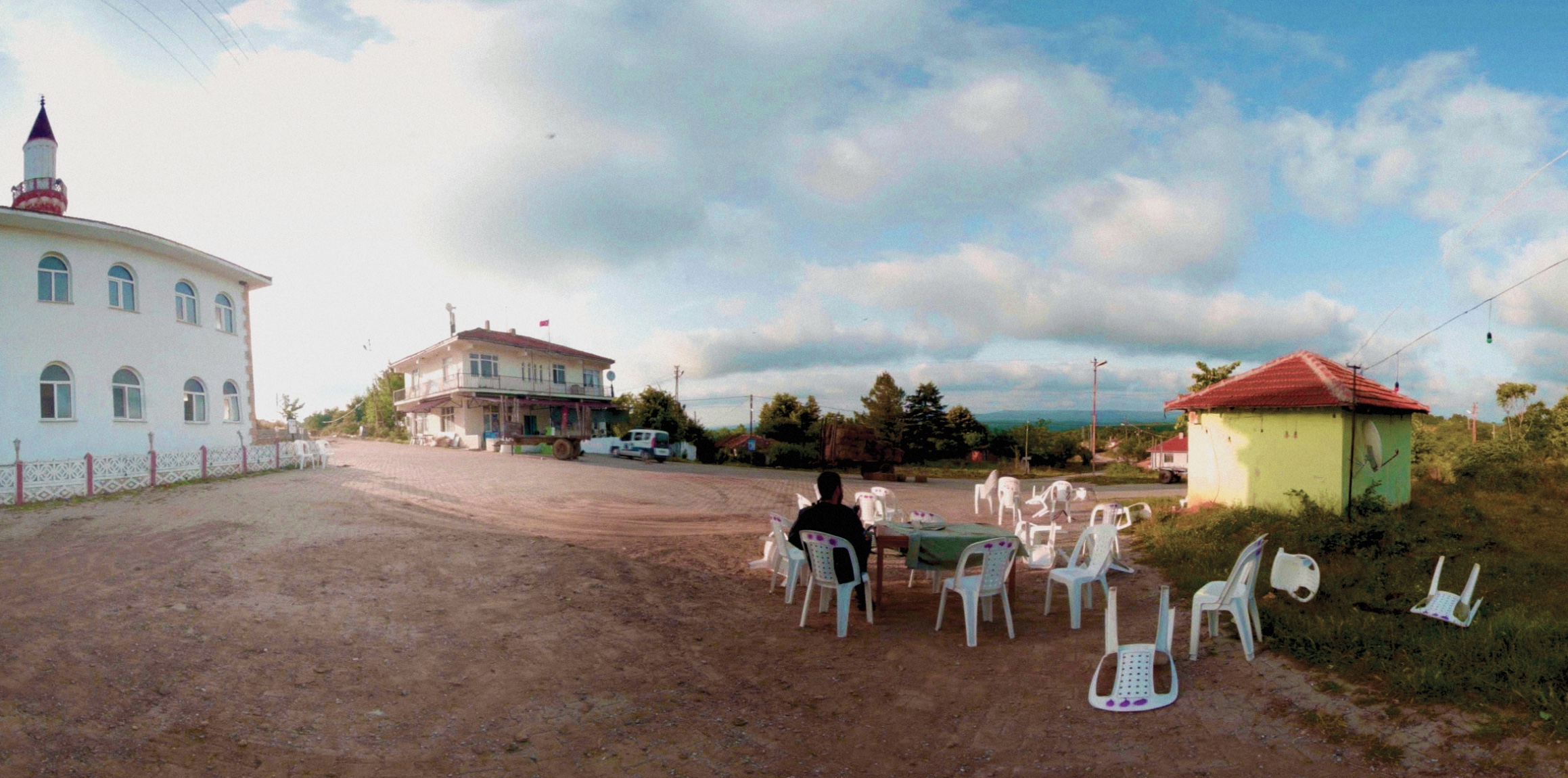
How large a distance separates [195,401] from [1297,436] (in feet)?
83.7

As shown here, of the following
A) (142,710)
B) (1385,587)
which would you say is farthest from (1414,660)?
(142,710)

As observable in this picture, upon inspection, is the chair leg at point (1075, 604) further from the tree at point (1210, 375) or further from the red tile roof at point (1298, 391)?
the tree at point (1210, 375)

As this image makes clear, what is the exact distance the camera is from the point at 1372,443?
39.4 feet

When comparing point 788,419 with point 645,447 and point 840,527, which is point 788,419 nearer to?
point 645,447

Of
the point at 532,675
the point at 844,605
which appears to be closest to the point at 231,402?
the point at 532,675

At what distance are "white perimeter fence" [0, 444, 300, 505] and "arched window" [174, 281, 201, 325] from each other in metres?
3.97

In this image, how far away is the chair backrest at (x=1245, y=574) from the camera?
5.45m

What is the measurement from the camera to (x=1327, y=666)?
5176mm

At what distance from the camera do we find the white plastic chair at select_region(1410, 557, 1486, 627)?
5.70 metres

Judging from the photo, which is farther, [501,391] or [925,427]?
[925,427]

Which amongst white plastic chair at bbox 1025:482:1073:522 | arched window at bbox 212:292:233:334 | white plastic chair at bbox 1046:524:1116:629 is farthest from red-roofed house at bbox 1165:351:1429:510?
arched window at bbox 212:292:233:334

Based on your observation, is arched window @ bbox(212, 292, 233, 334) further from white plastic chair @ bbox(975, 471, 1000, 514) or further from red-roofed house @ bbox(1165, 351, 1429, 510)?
red-roofed house @ bbox(1165, 351, 1429, 510)

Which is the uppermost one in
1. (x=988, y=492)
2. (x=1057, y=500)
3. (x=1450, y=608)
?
(x=1450, y=608)

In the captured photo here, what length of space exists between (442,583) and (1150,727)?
272 inches
